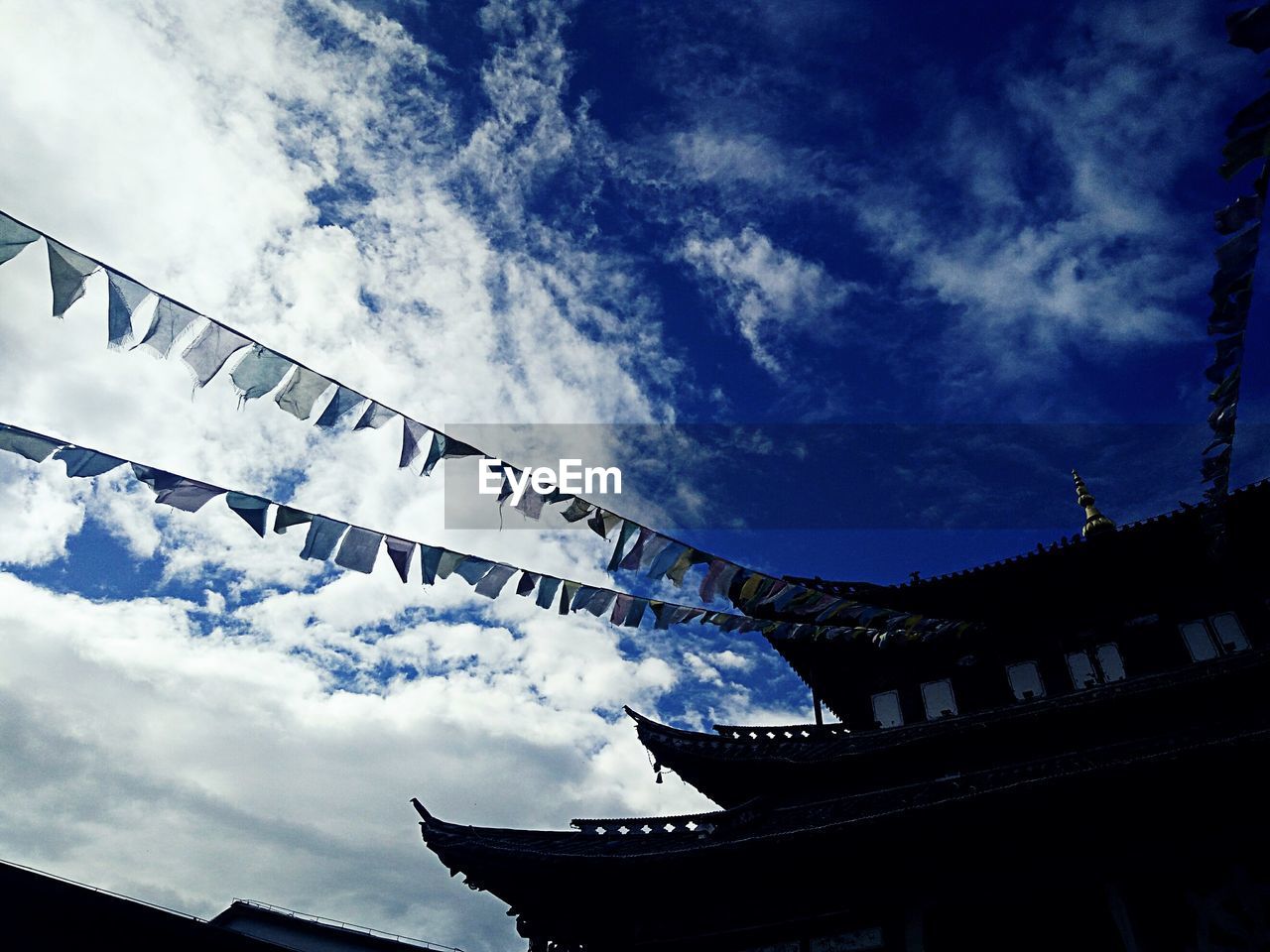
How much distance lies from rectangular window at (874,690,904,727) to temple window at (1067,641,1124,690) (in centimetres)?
278

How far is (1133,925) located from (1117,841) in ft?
2.30

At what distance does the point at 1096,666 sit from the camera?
37.2ft

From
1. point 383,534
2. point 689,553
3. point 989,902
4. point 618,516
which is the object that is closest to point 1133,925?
point 989,902

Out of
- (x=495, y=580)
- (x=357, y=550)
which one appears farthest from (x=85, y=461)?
(x=495, y=580)

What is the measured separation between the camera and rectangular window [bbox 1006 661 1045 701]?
38.0 ft

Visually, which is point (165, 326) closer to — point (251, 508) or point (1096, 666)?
point (251, 508)

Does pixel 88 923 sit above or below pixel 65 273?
below

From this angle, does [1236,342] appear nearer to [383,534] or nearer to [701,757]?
[383,534]

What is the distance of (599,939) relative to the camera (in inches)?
336

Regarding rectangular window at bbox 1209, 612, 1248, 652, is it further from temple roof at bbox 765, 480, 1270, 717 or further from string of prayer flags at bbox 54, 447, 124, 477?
string of prayer flags at bbox 54, 447, 124, 477

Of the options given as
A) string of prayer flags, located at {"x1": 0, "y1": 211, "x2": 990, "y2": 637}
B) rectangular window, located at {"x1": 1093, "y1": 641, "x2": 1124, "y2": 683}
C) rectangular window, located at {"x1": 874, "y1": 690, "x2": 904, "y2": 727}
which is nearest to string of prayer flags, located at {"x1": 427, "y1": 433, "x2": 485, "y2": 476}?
string of prayer flags, located at {"x1": 0, "y1": 211, "x2": 990, "y2": 637}

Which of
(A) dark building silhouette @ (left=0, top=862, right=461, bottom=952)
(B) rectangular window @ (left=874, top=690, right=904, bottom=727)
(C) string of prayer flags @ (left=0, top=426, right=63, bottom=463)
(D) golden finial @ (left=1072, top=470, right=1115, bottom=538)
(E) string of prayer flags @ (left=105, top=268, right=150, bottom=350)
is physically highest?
(D) golden finial @ (left=1072, top=470, right=1115, bottom=538)

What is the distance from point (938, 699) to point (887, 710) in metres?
0.88

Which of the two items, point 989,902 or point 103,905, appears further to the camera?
point 989,902
